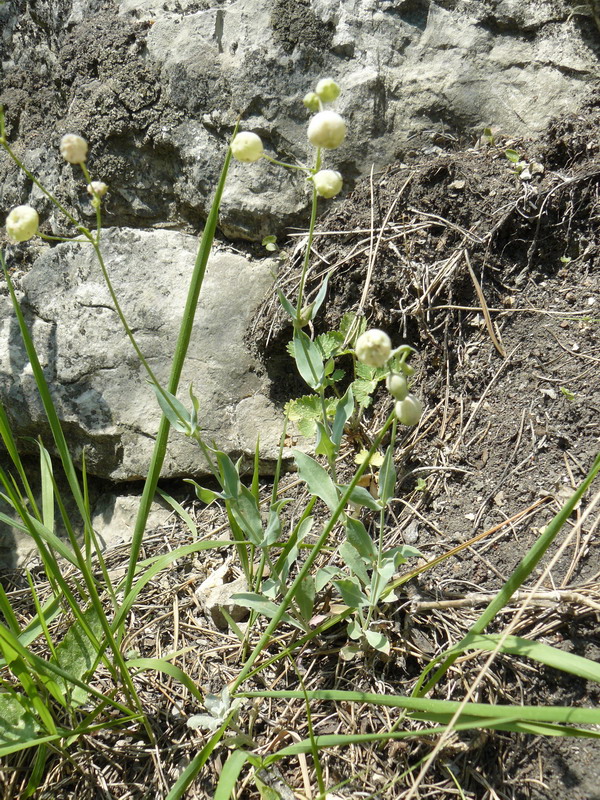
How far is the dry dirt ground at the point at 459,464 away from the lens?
123cm

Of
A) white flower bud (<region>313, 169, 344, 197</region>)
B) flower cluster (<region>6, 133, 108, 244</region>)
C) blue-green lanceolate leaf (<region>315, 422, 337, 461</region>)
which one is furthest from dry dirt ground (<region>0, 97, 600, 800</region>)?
flower cluster (<region>6, 133, 108, 244</region>)

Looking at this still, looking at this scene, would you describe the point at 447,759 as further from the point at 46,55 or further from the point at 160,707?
the point at 46,55

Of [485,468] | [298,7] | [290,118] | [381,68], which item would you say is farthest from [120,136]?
[485,468]

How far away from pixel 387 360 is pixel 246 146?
45 cm

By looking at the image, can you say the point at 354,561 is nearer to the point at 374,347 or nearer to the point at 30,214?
the point at 374,347

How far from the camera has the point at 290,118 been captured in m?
2.04

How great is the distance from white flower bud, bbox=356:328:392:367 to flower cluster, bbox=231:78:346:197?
0.28 m

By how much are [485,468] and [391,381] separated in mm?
691

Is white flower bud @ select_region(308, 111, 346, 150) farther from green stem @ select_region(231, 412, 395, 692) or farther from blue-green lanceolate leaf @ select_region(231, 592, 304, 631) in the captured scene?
blue-green lanceolate leaf @ select_region(231, 592, 304, 631)

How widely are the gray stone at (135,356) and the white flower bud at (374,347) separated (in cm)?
95

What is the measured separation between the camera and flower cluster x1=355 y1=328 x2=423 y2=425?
0.96 meters

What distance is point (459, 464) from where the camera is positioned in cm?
161

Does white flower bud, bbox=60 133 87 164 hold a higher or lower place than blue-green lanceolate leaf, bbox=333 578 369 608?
higher

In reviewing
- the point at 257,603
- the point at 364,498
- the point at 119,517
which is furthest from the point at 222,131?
the point at 257,603
